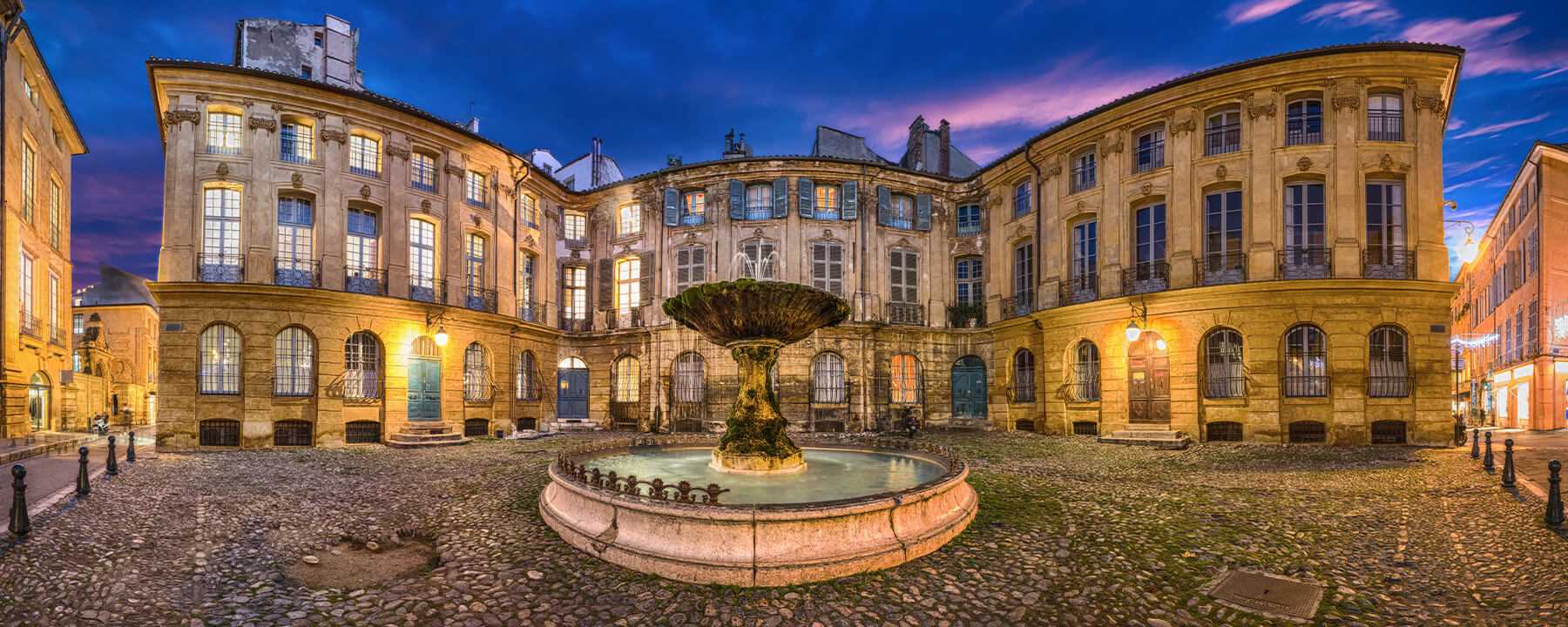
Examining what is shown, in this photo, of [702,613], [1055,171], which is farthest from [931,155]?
[702,613]

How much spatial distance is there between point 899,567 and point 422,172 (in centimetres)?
1915

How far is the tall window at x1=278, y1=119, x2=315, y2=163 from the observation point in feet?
57.5

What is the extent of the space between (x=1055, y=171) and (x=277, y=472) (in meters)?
20.8

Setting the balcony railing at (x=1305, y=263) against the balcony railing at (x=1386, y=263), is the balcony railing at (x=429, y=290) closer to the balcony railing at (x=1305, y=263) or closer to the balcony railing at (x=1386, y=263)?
the balcony railing at (x=1305, y=263)

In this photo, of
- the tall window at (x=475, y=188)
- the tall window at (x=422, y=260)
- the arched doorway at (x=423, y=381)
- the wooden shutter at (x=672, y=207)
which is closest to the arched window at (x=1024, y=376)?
the wooden shutter at (x=672, y=207)

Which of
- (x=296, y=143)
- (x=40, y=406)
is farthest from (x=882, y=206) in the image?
(x=40, y=406)

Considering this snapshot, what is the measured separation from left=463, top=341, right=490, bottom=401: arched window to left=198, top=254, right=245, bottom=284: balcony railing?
18.5 ft

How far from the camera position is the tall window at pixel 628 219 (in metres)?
24.6

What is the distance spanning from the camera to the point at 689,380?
23.0 m

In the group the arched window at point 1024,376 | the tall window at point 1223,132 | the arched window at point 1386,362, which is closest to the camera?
the arched window at point 1386,362

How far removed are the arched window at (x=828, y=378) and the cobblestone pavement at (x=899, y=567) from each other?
12256 millimetres

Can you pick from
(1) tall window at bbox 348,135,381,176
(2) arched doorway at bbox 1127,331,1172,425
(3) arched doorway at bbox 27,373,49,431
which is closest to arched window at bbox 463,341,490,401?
(1) tall window at bbox 348,135,381,176

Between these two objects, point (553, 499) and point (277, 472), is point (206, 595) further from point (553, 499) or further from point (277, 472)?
point (277, 472)

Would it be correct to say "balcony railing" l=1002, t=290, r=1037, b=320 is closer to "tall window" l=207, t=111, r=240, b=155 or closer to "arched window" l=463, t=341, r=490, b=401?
"arched window" l=463, t=341, r=490, b=401
